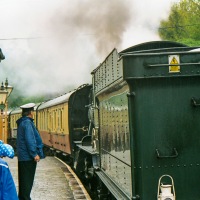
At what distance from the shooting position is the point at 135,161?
5.53 metres

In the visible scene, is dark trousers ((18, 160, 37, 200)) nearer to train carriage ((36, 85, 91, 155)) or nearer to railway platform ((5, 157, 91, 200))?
railway platform ((5, 157, 91, 200))

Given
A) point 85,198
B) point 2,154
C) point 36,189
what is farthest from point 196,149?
point 36,189

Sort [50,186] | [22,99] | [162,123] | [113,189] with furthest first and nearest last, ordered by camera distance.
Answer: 1. [22,99]
2. [50,186]
3. [113,189]
4. [162,123]

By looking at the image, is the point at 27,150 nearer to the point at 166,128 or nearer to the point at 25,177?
the point at 25,177

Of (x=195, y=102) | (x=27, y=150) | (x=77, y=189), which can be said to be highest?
(x=195, y=102)

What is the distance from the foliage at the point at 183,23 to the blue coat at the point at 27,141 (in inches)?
1570

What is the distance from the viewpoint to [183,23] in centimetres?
4894

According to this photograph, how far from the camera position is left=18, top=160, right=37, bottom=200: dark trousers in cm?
760

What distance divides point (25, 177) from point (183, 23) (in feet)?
142

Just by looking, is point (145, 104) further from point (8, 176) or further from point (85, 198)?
point (85, 198)

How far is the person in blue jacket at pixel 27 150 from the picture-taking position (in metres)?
7.51

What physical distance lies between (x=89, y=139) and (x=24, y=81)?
41.1 m

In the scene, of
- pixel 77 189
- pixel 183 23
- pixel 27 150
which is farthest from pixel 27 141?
pixel 183 23

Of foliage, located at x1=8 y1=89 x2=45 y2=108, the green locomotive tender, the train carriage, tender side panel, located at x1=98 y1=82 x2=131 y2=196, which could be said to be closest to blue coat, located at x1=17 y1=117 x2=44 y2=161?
tender side panel, located at x1=98 y1=82 x2=131 y2=196
